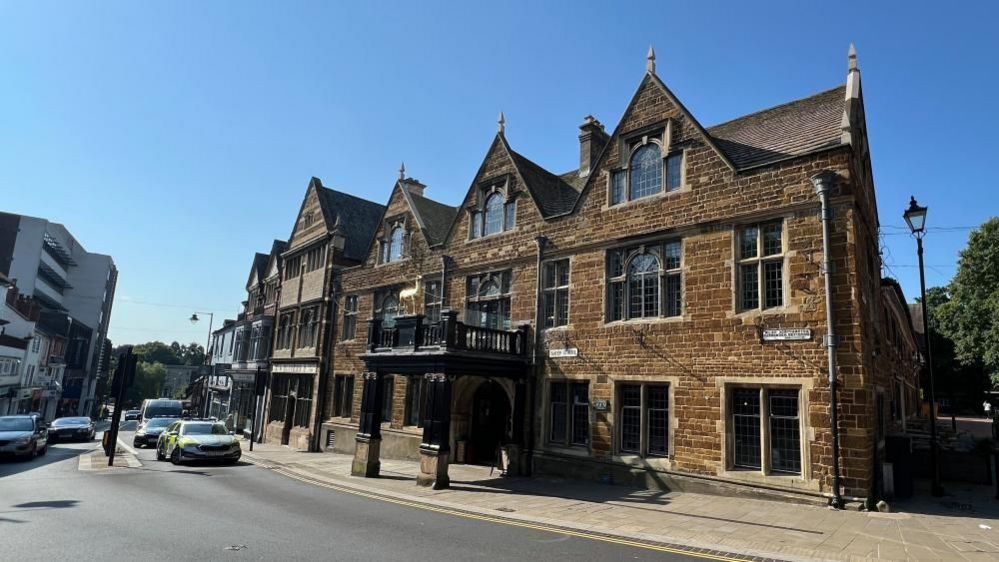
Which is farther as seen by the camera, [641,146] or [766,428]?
[641,146]

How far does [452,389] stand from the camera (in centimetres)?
1700

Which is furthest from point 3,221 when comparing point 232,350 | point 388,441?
point 388,441

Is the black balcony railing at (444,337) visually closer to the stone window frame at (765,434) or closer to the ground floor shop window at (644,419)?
the ground floor shop window at (644,419)

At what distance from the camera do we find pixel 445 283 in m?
21.0

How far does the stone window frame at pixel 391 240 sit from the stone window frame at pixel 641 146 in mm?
10044

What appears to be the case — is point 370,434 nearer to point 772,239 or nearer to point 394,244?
point 394,244

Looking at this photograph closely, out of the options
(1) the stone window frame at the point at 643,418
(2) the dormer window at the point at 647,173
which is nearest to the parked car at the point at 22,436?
(1) the stone window frame at the point at 643,418

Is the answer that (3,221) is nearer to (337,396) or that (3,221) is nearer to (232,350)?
(232,350)

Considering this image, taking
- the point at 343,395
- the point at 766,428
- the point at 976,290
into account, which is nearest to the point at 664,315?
the point at 766,428

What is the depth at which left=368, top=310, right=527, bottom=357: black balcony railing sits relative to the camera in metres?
15.3

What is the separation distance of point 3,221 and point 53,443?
133 feet

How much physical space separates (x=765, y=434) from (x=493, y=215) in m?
11.6

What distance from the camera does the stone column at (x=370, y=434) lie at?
16562 mm

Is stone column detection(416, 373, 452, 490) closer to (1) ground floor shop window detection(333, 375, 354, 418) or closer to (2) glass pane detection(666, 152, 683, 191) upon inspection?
(2) glass pane detection(666, 152, 683, 191)
